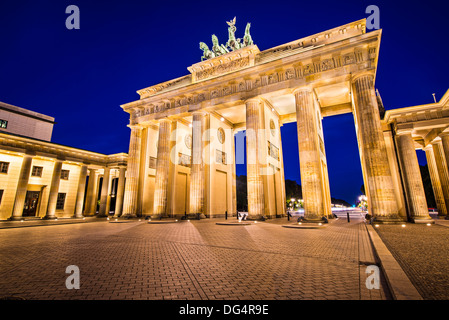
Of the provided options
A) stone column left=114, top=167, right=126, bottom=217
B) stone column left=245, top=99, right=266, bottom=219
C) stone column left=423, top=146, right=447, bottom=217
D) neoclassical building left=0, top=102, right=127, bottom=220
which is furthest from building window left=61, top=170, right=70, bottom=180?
stone column left=423, top=146, right=447, bottom=217

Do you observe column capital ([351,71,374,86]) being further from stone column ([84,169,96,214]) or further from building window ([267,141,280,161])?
stone column ([84,169,96,214])

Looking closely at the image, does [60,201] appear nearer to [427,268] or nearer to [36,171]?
[36,171]

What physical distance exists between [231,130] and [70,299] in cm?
2709

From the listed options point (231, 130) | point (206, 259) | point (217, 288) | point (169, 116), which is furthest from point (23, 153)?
point (217, 288)

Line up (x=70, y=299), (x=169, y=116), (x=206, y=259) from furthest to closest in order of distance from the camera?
(x=169, y=116) → (x=206, y=259) → (x=70, y=299)

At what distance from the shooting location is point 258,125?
1994 cm

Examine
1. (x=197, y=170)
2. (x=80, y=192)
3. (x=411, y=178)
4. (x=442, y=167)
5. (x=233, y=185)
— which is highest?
(x=197, y=170)

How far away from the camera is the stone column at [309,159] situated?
16.0 metres

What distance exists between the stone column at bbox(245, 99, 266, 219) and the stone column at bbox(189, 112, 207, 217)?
5.26 m

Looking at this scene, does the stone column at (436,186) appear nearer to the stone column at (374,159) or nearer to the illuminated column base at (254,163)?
the stone column at (374,159)

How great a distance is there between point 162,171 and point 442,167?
92.2 feet

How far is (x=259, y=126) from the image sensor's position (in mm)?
20000

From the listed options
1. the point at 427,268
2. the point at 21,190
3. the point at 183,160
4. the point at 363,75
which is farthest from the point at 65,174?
the point at 427,268
